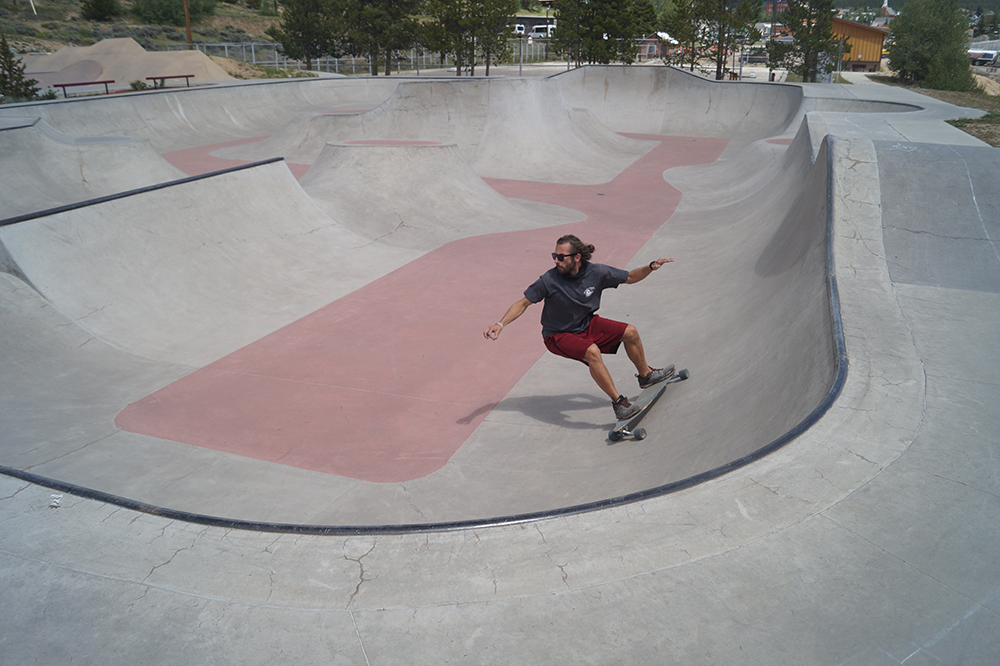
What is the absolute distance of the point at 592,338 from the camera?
473 centimetres

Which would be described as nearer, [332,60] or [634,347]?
[634,347]

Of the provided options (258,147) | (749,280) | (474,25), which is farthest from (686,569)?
(474,25)

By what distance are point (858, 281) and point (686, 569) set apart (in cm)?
351

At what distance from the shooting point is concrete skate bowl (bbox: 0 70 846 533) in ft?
14.5

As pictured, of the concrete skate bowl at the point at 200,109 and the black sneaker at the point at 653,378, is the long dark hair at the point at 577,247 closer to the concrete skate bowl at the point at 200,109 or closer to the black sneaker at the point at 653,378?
the black sneaker at the point at 653,378

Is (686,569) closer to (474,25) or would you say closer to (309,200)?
(309,200)

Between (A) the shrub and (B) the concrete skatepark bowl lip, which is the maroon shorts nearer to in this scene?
(B) the concrete skatepark bowl lip

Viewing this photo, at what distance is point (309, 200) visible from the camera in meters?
11.1

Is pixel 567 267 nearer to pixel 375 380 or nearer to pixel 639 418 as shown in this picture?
pixel 639 418

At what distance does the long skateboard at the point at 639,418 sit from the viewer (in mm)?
4879

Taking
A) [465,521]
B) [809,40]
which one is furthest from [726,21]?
[465,521]

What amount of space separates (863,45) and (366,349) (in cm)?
6990

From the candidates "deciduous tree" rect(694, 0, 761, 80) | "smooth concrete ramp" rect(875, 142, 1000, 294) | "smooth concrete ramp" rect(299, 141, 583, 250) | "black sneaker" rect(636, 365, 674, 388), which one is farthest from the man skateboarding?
"deciduous tree" rect(694, 0, 761, 80)

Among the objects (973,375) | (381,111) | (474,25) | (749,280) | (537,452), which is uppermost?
(474,25)
